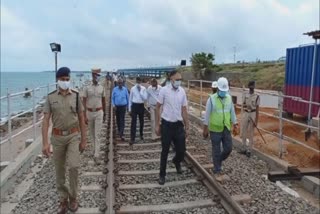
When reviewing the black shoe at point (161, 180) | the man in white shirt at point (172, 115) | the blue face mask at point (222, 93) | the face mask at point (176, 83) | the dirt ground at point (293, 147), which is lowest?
the dirt ground at point (293, 147)

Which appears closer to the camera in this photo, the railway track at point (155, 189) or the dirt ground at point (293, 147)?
the railway track at point (155, 189)

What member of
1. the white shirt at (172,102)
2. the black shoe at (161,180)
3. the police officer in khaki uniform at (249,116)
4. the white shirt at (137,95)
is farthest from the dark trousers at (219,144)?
the white shirt at (137,95)

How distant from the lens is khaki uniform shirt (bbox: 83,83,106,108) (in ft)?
27.8

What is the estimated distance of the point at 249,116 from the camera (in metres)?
9.44

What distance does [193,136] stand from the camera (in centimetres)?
1138

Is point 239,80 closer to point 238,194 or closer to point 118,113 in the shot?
point 118,113

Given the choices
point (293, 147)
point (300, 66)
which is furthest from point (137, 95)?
point (300, 66)

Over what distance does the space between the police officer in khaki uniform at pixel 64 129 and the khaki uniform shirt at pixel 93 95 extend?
2.92 m

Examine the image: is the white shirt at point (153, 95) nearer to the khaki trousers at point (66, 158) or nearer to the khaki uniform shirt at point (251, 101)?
the khaki uniform shirt at point (251, 101)

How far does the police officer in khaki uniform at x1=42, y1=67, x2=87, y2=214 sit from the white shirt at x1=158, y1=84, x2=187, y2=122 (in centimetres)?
179

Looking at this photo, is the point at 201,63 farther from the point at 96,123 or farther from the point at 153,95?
the point at 96,123

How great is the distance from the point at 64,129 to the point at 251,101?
5.18 m

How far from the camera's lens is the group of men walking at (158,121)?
5.44 m

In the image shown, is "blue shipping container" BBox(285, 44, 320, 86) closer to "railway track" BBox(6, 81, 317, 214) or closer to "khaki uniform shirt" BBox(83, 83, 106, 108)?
"railway track" BBox(6, 81, 317, 214)
